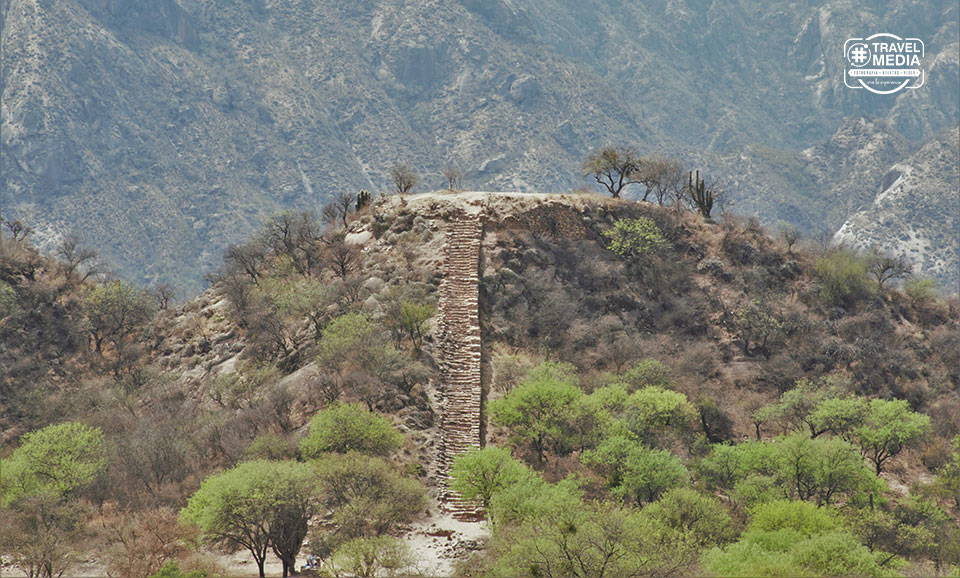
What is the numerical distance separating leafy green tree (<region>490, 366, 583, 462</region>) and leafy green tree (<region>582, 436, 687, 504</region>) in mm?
2221

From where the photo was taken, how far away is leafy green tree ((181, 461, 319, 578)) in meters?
31.5

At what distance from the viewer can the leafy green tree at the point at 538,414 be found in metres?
42.6

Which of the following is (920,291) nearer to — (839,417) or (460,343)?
(839,417)

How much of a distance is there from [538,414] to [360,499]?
1159cm

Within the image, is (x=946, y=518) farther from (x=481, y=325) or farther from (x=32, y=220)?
(x=32, y=220)

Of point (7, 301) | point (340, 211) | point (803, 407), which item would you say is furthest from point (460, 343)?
point (7, 301)

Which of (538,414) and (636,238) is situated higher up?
(636,238)

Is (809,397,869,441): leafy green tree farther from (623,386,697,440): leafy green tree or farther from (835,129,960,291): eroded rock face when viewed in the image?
(835,129,960,291): eroded rock face

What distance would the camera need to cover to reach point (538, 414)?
43.0 meters

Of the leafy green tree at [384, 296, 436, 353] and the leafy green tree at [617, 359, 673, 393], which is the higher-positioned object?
the leafy green tree at [384, 296, 436, 353]

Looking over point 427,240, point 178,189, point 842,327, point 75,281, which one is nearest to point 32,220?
point 178,189

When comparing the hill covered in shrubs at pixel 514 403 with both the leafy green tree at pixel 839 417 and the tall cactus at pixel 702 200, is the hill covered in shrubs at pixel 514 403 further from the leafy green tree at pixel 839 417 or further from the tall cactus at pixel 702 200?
the tall cactus at pixel 702 200

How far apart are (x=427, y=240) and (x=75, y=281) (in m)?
29.3

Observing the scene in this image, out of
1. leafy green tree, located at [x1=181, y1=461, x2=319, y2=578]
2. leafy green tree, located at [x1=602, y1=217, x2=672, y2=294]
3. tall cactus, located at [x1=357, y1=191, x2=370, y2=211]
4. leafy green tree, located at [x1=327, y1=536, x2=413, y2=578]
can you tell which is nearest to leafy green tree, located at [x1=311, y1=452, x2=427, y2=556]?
leafy green tree, located at [x1=181, y1=461, x2=319, y2=578]
